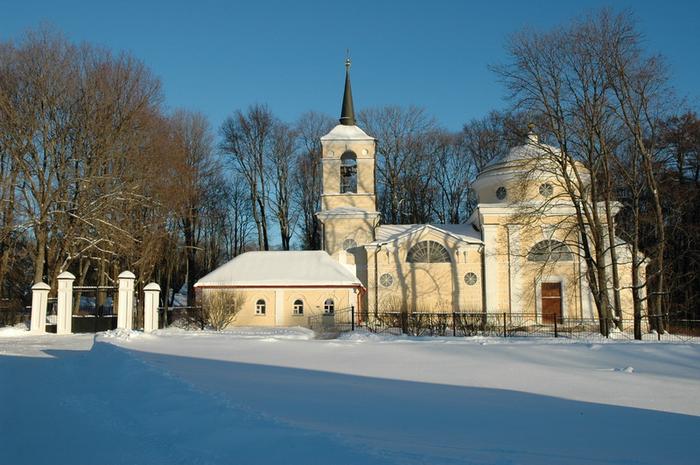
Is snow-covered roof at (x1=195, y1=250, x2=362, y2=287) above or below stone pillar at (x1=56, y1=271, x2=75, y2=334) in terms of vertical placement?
above

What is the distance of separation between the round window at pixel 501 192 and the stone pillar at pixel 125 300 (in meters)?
19.2

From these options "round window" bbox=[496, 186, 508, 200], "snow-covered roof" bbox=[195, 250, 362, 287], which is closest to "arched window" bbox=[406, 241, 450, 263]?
"snow-covered roof" bbox=[195, 250, 362, 287]

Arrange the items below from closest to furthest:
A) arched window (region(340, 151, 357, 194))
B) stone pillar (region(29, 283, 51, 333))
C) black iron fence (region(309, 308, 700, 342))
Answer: black iron fence (region(309, 308, 700, 342))
stone pillar (region(29, 283, 51, 333))
arched window (region(340, 151, 357, 194))

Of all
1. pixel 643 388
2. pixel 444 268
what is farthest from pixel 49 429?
pixel 444 268

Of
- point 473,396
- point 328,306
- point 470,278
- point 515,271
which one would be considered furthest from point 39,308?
point 515,271

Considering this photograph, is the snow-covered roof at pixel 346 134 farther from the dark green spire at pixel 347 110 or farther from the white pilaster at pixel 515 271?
the white pilaster at pixel 515 271

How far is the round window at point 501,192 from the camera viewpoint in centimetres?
3312

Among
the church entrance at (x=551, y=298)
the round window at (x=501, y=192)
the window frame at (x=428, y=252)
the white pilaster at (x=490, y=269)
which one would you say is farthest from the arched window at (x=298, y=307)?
the round window at (x=501, y=192)

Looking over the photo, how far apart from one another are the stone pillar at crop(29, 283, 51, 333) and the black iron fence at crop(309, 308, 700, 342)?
991cm

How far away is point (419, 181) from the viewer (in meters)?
47.7

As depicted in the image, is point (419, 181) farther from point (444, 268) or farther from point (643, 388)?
point (643, 388)

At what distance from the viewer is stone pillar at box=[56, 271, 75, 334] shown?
73.8 ft

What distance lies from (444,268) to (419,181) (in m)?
16.9

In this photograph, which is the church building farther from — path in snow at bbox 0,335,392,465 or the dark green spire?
path in snow at bbox 0,335,392,465
